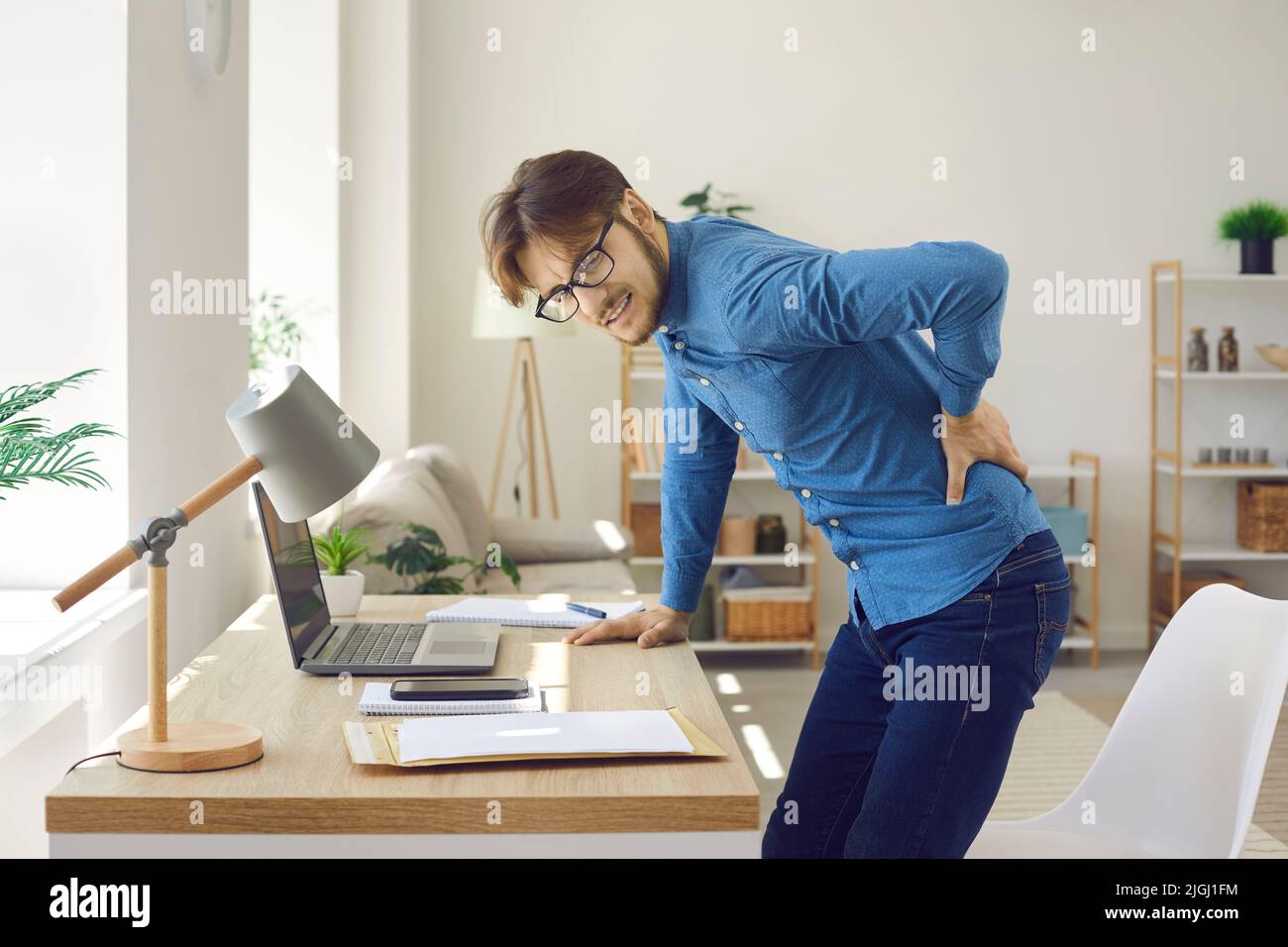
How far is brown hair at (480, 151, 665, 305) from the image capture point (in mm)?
1393

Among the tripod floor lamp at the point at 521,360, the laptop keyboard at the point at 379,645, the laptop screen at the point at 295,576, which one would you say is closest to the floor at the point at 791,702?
the tripod floor lamp at the point at 521,360

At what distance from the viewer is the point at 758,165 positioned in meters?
5.18

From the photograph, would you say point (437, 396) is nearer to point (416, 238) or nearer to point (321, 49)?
point (416, 238)

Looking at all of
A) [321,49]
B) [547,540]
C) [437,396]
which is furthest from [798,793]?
[437,396]

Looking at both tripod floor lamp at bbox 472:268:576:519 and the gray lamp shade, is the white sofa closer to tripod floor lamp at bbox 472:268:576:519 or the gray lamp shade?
tripod floor lamp at bbox 472:268:576:519

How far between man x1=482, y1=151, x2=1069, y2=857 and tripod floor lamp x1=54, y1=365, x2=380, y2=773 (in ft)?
1.05

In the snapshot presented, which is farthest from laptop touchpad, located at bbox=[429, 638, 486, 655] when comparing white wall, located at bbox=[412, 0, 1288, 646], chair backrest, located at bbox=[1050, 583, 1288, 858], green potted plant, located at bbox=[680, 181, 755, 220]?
white wall, located at bbox=[412, 0, 1288, 646]

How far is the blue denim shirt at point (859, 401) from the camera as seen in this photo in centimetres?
135

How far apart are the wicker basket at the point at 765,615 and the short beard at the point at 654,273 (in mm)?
3412

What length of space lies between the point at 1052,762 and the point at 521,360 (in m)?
2.45

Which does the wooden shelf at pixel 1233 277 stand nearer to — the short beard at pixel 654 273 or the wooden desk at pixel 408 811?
the short beard at pixel 654 273

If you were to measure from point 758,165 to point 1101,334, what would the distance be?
1602 mm

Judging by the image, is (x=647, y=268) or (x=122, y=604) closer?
(x=647, y=268)

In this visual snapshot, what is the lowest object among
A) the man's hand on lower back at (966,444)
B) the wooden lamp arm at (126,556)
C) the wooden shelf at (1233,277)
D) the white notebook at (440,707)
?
the white notebook at (440,707)
